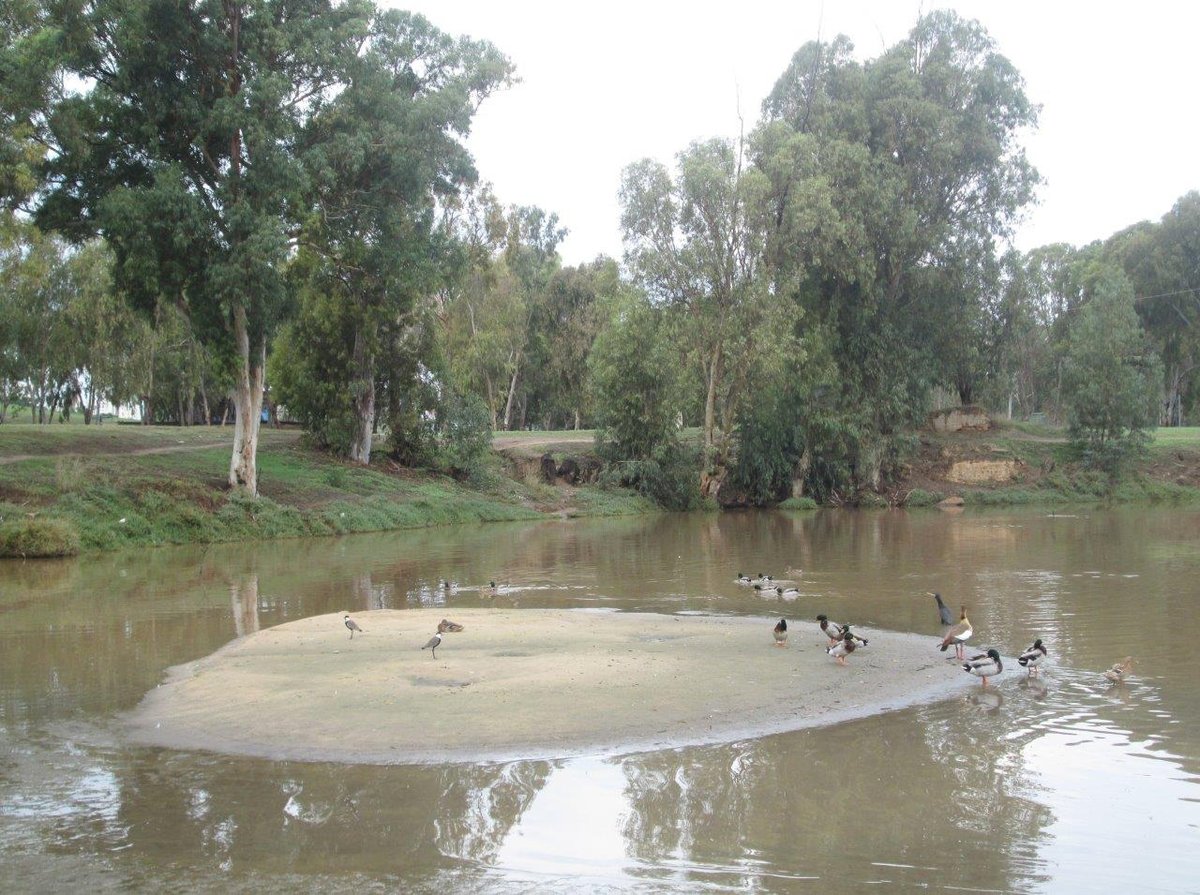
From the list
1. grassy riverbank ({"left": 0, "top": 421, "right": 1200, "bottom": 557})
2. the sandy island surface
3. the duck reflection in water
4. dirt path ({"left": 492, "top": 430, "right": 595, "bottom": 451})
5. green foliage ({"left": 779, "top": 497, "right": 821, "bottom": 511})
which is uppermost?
dirt path ({"left": 492, "top": 430, "right": 595, "bottom": 451})

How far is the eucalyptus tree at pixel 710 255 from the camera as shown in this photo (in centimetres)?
4659

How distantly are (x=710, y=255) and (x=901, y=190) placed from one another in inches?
433

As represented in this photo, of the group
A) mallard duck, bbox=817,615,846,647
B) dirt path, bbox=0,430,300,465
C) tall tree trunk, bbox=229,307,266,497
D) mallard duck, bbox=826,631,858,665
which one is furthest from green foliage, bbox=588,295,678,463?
mallard duck, bbox=826,631,858,665

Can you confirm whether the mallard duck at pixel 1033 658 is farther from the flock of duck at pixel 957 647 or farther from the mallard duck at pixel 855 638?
the mallard duck at pixel 855 638

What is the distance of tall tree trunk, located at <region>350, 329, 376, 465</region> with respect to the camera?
1676 inches

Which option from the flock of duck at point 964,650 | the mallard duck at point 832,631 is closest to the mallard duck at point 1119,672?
the flock of duck at point 964,650

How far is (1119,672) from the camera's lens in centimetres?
1221

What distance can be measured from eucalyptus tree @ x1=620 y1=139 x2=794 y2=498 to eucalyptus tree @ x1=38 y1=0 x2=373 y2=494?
18.3m

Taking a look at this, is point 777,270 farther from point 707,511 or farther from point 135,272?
point 135,272

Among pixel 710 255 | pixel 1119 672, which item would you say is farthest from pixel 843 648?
pixel 710 255

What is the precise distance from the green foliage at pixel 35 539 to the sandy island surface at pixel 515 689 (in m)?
13.8

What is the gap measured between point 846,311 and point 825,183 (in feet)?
30.9

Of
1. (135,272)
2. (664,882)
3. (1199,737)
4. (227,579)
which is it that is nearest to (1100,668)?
(1199,737)

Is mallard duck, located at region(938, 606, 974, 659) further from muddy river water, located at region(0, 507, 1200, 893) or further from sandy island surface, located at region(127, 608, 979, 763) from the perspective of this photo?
muddy river water, located at region(0, 507, 1200, 893)
